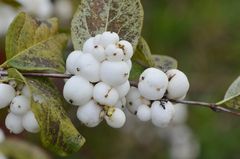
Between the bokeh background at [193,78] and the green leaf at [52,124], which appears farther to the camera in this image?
the bokeh background at [193,78]

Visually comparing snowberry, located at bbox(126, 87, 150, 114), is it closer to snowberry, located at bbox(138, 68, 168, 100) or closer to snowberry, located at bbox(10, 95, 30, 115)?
snowberry, located at bbox(138, 68, 168, 100)

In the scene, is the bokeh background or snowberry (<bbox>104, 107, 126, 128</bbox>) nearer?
snowberry (<bbox>104, 107, 126, 128</bbox>)

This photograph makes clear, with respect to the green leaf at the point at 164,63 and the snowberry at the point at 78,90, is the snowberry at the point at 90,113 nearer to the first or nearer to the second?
the snowberry at the point at 78,90

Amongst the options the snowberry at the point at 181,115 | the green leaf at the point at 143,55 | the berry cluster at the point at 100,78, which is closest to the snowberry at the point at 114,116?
the berry cluster at the point at 100,78

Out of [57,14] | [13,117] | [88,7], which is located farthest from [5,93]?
[57,14]

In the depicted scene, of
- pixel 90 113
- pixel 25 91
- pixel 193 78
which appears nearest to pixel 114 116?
pixel 90 113

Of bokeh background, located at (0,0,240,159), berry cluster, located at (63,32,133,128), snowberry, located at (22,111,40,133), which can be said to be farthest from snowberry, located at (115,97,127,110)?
bokeh background, located at (0,0,240,159)
